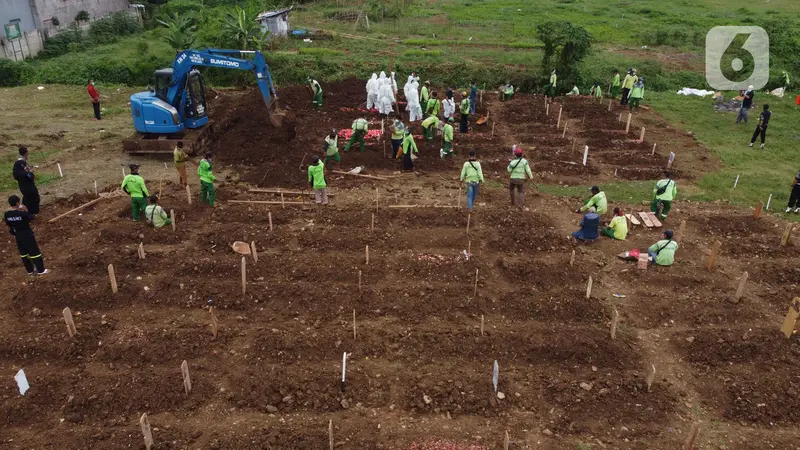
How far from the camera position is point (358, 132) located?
62.1ft

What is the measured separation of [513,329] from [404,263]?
10.3 ft

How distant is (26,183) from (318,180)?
7860mm

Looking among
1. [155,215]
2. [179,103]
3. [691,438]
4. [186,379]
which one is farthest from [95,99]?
[691,438]

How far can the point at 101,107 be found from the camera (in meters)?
24.9

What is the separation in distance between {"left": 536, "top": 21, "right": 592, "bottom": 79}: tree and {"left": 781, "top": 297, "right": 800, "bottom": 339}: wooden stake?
19.0 metres

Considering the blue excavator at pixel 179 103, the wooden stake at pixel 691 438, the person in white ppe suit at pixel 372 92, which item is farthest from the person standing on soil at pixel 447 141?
the wooden stake at pixel 691 438

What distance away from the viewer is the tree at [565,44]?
2655 centimetres

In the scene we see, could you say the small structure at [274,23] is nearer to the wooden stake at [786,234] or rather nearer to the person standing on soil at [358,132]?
the person standing on soil at [358,132]

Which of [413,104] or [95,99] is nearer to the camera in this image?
[413,104]

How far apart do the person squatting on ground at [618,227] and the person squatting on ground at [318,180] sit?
775 cm

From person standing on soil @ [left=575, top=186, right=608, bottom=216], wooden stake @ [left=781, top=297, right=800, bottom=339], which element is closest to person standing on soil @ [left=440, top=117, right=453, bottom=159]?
person standing on soil @ [left=575, top=186, right=608, bottom=216]

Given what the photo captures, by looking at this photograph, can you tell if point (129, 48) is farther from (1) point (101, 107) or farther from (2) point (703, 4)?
(2) point (703, 4)

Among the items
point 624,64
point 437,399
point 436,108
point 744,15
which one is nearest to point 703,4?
point 744,15

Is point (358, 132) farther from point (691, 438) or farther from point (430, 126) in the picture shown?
point (691, 438)
